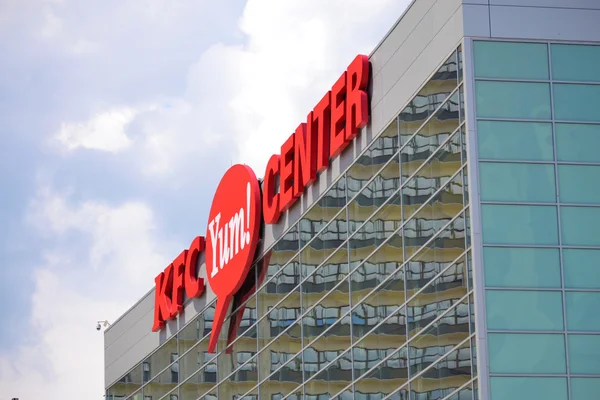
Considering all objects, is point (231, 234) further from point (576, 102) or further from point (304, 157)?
point (576, 102)

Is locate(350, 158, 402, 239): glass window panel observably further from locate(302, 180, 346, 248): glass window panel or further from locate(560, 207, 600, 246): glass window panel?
locate(560, 207, 600, 246): glass window panel

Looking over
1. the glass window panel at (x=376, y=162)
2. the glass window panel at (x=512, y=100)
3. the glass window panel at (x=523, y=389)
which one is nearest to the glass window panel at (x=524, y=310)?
the glass window panel at (x=523, y=389)

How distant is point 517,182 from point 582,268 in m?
2.67

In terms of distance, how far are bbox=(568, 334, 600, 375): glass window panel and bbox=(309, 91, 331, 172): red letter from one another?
12.4 m

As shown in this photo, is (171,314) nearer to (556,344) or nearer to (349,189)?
(349,189)

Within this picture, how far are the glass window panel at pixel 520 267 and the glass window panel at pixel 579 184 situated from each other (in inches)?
66.5

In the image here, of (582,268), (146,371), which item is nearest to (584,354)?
(582,268)

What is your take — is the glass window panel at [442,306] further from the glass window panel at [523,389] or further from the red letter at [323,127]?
the red letter at [323,127]

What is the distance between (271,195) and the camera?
47.8 m

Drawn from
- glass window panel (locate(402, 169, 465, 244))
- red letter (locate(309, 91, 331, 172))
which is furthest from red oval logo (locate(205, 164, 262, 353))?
glass window panel (locate(402, 169, 465, 244))

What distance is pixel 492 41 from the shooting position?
35.3 meters

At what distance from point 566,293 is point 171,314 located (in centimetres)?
2776

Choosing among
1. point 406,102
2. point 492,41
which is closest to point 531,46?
point 492,41

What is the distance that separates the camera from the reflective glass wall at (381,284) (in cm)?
3491
